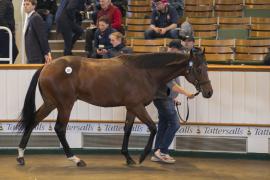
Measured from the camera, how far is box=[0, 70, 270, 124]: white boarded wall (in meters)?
9.03

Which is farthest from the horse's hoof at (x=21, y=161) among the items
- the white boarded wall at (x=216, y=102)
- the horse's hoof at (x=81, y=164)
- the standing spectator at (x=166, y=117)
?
the standing spectator at (x=166, y=117)

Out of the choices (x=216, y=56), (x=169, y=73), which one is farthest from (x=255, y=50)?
(x=169, y=73)

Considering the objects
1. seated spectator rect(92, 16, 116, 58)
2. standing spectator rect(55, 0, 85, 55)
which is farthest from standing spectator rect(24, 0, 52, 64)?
standing spectator rect(55, 0, 85, 55)

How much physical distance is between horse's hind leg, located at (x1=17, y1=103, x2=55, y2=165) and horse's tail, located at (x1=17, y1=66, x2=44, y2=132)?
0.05m

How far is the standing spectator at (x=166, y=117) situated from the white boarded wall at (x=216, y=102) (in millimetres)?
574

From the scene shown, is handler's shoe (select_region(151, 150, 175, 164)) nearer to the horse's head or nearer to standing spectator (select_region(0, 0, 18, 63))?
the horse's head

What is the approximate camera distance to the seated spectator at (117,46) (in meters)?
9.14

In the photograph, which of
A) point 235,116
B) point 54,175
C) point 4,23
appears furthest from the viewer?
point 4,23

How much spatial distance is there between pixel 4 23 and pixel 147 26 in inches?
130

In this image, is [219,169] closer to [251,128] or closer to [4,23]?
[251,128]

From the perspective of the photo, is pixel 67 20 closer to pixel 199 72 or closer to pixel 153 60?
pixel 153 60

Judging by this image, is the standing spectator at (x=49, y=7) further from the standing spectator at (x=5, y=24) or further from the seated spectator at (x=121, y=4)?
the standing spectator at (x=5, y=24)

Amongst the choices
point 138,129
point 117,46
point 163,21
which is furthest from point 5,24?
point 138,129

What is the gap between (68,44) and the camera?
37.4 ft
